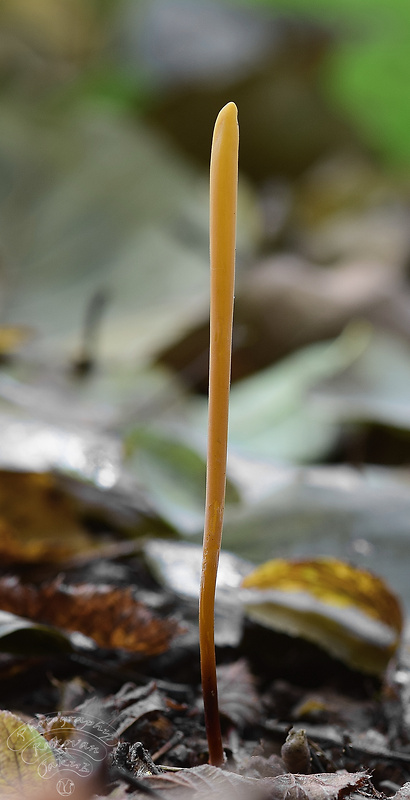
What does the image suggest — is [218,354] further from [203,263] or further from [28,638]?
[203,263]

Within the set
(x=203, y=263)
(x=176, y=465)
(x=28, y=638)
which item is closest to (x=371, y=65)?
(x=203, y=263)

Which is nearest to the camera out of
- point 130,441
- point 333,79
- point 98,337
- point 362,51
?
point 130,441

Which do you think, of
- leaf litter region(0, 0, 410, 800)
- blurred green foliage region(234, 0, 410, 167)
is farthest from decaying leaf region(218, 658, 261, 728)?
blurred green foliage region(234, 0, 410, 167)

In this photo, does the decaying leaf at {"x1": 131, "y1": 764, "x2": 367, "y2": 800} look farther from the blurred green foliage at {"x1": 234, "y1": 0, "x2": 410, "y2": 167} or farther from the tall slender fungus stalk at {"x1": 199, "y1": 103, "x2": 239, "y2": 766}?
the blurred green foliage at {"x1": 234, "y1": 0, "x2": 410, "y2": 167}

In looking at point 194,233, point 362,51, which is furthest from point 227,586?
point 362,51

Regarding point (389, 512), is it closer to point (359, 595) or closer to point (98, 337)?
point (359, 595)
